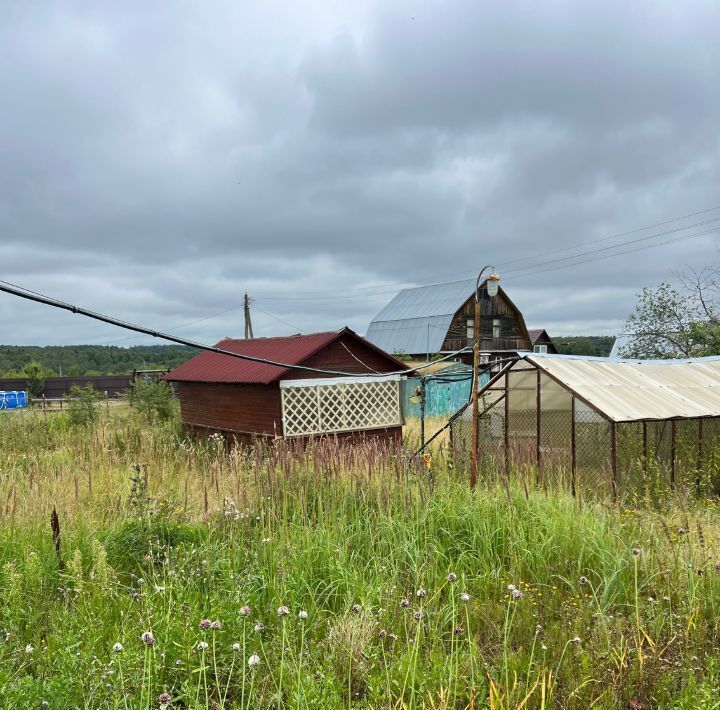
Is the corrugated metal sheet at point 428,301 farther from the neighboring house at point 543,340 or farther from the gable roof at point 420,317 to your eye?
the neighboring house at point 543,340

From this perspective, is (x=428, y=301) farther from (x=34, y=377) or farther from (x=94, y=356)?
(x=94, y=356)

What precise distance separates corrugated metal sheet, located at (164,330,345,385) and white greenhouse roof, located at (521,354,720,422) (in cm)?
536

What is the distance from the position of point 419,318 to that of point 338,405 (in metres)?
23.7

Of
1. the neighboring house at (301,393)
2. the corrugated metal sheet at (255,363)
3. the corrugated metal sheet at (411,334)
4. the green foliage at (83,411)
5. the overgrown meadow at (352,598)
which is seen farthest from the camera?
the corrugated metal sheet at (411,334)

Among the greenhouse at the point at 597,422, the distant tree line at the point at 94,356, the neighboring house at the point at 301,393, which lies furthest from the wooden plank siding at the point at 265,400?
the distant tree line at the point at 94,356

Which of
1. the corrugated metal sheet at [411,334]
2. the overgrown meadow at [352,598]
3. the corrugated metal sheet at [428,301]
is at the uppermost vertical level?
the corrugated metal sheet at [428,301]

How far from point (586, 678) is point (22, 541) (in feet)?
12.3

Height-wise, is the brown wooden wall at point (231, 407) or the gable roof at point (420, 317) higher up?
the gable roof at point (420, 317)

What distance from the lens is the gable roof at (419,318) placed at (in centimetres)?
3366

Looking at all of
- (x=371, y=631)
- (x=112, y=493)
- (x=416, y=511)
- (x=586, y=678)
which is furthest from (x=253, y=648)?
(x=112, y=493)

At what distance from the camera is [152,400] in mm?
15117

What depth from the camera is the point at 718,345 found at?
15.8m

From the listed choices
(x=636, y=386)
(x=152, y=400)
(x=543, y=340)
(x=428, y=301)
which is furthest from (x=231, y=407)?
(x=543, y=340)

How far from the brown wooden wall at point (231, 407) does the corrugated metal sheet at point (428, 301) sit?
21.4 metres
